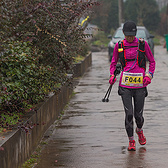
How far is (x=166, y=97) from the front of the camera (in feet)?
40.4

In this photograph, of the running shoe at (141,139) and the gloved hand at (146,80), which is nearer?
the gloved hand at (146,80)

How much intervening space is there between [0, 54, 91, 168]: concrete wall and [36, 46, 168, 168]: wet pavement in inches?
7.7

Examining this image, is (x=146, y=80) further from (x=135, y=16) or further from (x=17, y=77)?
(x=135, y=16)

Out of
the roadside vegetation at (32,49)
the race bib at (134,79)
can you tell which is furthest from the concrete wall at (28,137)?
the race bib at (134,79)

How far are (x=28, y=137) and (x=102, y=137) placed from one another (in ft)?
5.39

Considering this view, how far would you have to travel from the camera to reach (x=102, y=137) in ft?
26.3

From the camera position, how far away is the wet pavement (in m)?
6.55

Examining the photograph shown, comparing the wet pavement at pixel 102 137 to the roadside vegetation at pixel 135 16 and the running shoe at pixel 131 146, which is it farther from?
the roadside vegetation at pixel 135 16

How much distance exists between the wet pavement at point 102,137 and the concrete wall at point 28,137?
0.64ft

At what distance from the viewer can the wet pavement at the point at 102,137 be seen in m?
6.55

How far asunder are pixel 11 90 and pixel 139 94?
1.81 m

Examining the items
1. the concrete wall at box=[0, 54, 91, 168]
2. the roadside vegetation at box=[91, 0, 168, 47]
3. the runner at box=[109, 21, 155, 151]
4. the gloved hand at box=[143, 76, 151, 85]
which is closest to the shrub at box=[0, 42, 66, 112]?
the concrete wall at box=[0, 54, 91, 168]

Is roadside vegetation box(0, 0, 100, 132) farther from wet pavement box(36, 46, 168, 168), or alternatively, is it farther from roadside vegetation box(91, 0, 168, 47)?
roadside vegetation box(91, 0, 168, 47)

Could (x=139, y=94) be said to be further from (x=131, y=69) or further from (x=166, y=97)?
(x=166, y=97)
